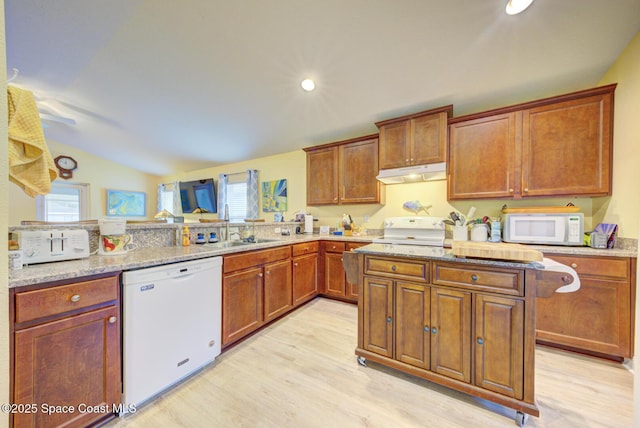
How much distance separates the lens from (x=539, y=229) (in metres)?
2.13

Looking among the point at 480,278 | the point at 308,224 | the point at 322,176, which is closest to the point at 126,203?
the point at 308,224

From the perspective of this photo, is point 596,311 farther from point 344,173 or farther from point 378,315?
point 344,173

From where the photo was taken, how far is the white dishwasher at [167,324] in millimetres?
1336

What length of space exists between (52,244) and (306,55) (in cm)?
241

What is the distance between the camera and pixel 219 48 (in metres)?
2.19

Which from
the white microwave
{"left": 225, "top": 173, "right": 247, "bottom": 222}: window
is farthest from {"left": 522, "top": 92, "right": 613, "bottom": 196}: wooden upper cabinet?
{"left": 225, "top": 173, "right": 247, "bottom": 222}: window

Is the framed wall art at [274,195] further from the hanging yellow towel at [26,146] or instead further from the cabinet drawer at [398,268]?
the hanging yellow towel at [26,146]

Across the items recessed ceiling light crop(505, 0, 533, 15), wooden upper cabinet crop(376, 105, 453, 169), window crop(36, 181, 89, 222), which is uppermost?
recessed ceiling light crop(505, 0, 533, 15)

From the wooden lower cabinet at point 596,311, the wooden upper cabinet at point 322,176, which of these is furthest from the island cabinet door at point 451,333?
the wooden upper cabinet at point 322,176

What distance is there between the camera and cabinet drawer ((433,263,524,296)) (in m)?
1.30

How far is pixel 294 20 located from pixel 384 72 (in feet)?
3.13

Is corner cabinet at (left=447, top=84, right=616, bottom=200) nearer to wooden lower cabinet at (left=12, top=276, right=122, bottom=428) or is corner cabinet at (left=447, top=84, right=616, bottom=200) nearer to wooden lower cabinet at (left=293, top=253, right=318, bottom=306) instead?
wooden lower cabinet at (left=293, top=253, right=318, bottom=306)

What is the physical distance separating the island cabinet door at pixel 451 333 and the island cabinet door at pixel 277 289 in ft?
5.09

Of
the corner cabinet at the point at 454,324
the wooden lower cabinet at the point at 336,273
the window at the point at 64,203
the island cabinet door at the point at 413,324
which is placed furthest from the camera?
the window at the point at 64,203
